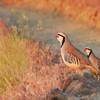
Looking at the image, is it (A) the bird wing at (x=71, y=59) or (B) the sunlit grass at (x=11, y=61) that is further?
(B) the sunlit grass at (x=11, y=61)

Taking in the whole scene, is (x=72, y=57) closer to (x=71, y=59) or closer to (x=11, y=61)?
(x=71, y=59)

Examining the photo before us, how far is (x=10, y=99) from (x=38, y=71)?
904 mm

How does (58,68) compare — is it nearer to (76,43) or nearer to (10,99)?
(10,99)

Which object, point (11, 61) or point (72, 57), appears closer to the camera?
point (72, 57)

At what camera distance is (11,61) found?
10773 mm

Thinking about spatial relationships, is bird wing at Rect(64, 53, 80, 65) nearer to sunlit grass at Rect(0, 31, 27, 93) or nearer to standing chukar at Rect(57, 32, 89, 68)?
standing chukar at Rect(57, 32, 89, 68)

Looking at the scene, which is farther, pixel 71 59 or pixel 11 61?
pixel 11 61

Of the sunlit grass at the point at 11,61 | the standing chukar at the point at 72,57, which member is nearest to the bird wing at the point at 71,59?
the standing chukar at the point at 72,57

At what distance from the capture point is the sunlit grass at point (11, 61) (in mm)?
10562

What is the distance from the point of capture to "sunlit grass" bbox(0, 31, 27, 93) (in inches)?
416

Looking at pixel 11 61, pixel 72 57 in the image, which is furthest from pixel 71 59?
pixel 11 61

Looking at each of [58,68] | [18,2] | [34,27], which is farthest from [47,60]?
[18,2]

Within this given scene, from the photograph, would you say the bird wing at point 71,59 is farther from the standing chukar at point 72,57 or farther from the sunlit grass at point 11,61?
the sunlit grass at point 11,61

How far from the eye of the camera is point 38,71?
1077 cm
